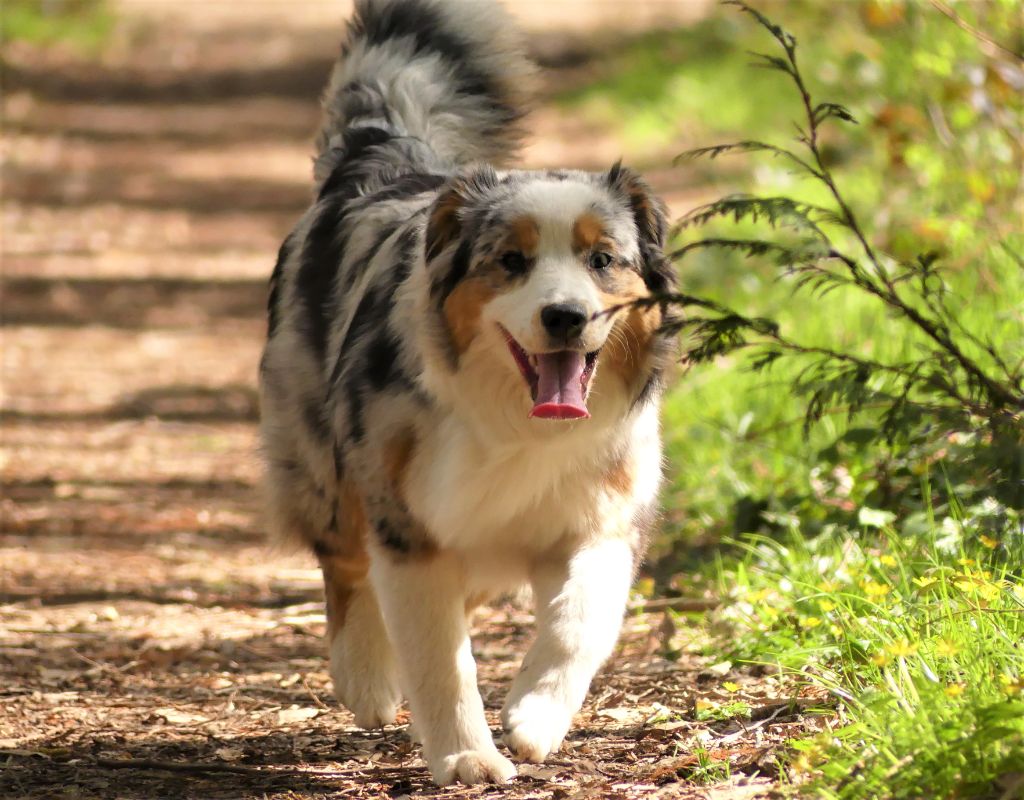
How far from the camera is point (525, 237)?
4090mm

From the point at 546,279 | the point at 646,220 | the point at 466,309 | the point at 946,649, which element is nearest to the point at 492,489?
the point at 466,309

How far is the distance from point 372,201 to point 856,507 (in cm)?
203

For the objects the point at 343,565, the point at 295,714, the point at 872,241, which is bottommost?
the point at 295,714

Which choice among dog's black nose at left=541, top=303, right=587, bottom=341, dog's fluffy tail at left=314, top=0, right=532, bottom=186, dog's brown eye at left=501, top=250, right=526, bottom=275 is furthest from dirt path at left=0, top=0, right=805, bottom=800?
dog's fluffy tail at left=314, top=0, right=532, bottom=186

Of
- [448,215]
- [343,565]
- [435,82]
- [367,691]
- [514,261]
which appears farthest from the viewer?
[435,82]

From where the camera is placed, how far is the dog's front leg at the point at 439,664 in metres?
4.06

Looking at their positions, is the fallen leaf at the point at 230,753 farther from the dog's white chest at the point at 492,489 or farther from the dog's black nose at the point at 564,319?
the dog's black nose at the point at 564,319

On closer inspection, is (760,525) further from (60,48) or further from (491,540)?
(60,48)

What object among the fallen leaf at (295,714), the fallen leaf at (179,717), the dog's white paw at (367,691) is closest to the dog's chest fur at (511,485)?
the dog's white paw at (367,691)

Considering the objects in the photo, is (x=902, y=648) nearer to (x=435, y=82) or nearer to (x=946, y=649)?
(x=946, y=649)

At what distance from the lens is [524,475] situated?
420 centimetres

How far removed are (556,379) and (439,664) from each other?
2.74 feet

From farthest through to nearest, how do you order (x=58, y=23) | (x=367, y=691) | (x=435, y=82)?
(x=58, y=23)
(x=435, y=82)
(x=367, y=691)

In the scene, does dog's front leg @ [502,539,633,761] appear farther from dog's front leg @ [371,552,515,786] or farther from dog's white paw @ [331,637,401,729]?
dog's white paw @ [331,637,401,729]
